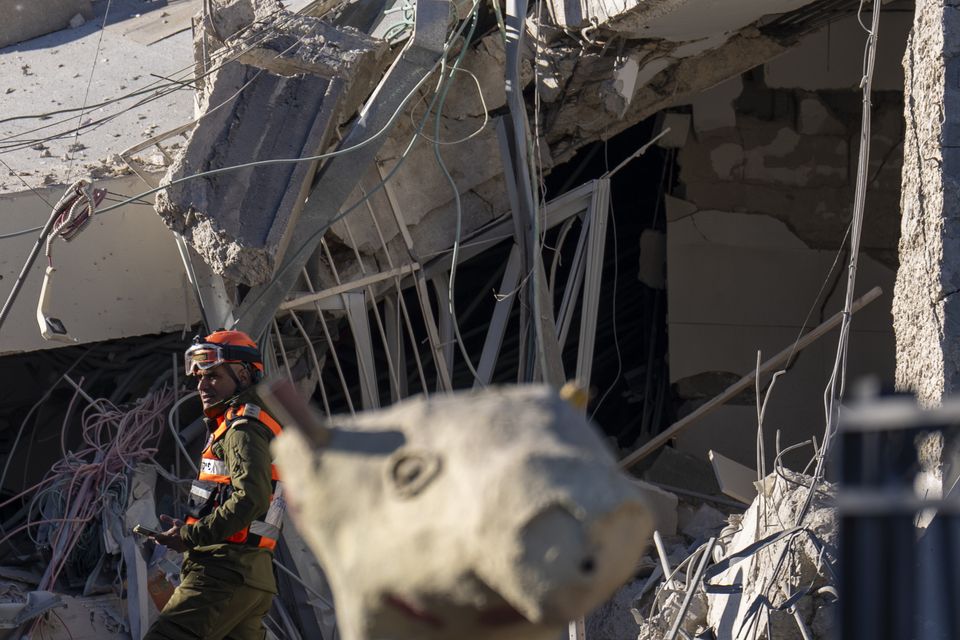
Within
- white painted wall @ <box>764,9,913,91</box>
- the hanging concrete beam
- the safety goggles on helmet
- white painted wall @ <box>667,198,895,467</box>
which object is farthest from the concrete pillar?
white painted wall @ <box>667,198,895,467</box>

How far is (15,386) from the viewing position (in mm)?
7613

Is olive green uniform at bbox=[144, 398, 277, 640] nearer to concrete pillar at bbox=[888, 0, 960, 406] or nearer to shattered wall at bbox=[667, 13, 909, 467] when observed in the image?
concrete pillar at bbox=[888, 0, 960, 406]

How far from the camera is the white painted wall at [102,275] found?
6.16m

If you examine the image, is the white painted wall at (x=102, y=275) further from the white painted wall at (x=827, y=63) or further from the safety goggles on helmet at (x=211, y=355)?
the white painted wall at (x=827, y=63)

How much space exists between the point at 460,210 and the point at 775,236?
3.07m

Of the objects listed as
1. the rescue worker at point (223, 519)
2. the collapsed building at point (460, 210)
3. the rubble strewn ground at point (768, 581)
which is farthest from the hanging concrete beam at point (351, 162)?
the rubble strewn ground at point (768, 581)

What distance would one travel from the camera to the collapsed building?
5555 mm

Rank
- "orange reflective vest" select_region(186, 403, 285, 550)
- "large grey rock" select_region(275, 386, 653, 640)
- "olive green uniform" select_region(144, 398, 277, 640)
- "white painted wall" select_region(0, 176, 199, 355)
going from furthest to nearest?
"white painted wall" select_region(0, 176, 199, 355), "orange reflective vest" select_region(186, 403, 285, 550), "olive green uniform" select_region(144, 398, 277, 640), "large grey rock" select_region(275, 386, 653, 640)

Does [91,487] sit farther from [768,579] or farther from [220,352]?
[768,579]

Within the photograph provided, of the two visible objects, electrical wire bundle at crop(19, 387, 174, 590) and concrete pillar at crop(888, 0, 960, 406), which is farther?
electrical wire bundle at crop(19, 387, 174, 590)

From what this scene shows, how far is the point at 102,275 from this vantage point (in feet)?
20.5

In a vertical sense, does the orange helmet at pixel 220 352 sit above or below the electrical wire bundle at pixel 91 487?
above

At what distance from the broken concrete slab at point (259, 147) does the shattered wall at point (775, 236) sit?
320 cm

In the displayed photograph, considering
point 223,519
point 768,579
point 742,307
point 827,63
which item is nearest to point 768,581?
point 768,579
